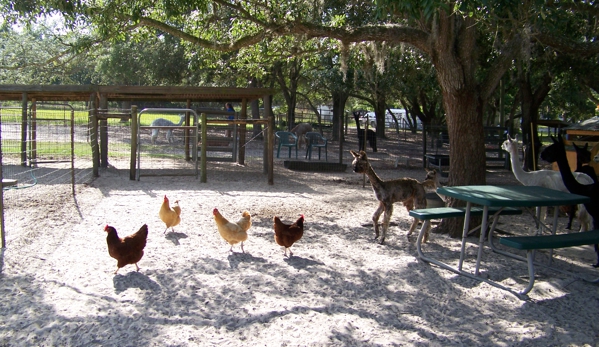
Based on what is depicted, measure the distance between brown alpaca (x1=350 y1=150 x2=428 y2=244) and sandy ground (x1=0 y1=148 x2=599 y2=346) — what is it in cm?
36

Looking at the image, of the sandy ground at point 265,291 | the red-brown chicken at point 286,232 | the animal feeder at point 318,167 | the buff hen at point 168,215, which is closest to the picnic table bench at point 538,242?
the sandy ground at point 265,291

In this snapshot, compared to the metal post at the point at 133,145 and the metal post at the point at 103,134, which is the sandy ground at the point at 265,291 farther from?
the metal post at the point at 103,134

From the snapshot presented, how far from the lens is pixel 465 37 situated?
725 centimetres

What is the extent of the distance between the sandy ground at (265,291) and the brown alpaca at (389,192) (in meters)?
0.36

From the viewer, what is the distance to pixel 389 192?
705cm

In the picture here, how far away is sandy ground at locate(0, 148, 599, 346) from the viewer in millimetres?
4156

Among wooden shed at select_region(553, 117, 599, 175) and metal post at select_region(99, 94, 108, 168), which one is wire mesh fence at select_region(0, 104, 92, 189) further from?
wooden shed at select_region(553, 117, 599, 175)

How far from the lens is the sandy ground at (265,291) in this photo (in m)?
4.16

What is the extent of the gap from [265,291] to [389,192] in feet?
8.50

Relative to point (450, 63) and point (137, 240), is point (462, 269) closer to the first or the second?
point (450, 63)

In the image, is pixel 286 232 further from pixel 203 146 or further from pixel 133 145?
pixel 133 145

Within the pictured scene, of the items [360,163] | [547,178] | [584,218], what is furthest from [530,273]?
[547,178]

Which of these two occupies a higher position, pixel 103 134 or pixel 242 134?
pixel 242 134

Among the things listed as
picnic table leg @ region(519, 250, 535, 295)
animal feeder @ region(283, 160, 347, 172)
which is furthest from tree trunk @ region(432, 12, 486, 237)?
animal feeder @ region(283, 160, 347, 172)
